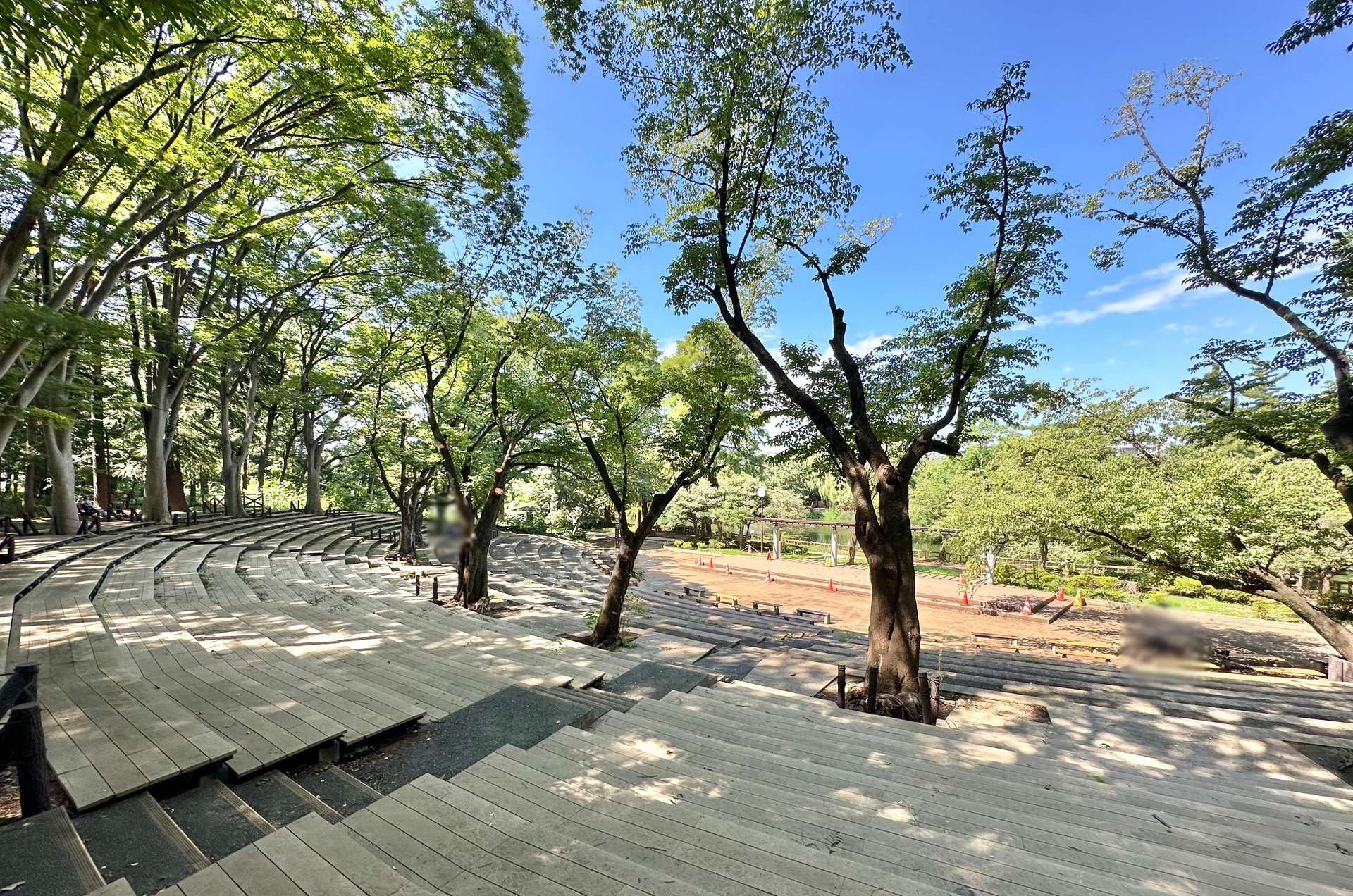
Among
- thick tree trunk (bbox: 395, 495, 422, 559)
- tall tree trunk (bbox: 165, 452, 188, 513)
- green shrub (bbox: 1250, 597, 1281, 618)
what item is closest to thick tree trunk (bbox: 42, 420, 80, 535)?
thick tree trunk (bbox: 395, 495, 422, 559)

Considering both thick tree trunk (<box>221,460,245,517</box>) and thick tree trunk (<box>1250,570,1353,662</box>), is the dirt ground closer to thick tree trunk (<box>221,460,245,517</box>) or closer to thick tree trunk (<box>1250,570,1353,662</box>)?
thick tree trunk (<box>1250,570,1353,662</box>)

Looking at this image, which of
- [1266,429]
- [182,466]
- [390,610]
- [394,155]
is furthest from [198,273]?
[1266,429]

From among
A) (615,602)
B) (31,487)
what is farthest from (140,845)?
(31,487)

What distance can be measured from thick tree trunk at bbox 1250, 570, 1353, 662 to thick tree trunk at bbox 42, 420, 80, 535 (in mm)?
25012

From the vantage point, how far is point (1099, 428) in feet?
52.9

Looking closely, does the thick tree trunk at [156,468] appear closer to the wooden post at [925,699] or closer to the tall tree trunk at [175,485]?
the tall tree trunk at [175,485]

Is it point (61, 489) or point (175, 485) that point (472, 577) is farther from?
point (175, 485)

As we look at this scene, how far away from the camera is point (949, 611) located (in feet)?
56.4

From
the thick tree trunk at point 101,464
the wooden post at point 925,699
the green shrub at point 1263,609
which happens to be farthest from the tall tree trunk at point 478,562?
the green shrub at point 1263,609

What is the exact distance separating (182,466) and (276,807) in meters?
26.1

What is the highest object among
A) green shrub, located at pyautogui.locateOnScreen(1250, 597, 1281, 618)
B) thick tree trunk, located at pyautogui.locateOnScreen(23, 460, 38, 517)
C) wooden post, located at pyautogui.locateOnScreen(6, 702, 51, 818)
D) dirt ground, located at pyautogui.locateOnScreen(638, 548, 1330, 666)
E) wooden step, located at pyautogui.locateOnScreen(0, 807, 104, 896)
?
thick tree trunk, located at pyautogui.locateOnScreen(23, 460, 38, 517)

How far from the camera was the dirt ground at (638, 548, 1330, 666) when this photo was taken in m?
13.2

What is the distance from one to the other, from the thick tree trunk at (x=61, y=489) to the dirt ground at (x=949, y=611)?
16589mm

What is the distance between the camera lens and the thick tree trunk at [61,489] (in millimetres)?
10922
